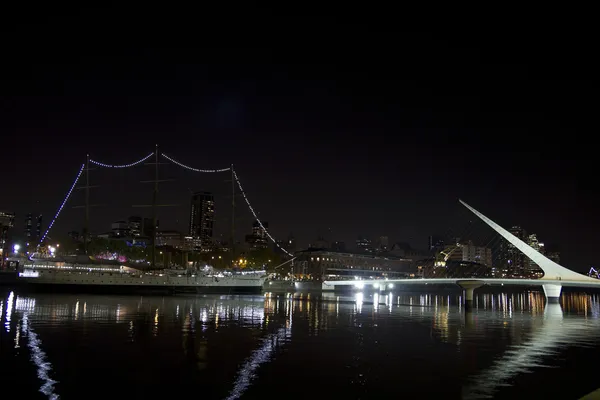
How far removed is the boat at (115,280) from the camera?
3846 inches

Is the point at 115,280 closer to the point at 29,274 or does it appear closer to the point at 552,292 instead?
the point at 29,274

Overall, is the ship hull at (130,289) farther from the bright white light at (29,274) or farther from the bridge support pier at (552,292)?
the bridge support pier at (552,292)

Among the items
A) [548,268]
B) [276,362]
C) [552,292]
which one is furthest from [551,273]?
[276,362]

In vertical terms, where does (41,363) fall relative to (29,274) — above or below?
below

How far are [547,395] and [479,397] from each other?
275 centimetres

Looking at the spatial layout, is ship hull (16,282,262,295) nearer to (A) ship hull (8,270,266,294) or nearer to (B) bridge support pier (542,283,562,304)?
(A) ship hull (8,270,266,294)

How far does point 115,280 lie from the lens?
103m

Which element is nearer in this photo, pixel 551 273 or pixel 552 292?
pixel 551 273

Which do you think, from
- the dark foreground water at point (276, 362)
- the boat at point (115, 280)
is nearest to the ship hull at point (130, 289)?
the boat at point (115, 280)

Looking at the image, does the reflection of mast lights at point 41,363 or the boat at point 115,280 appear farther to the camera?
the boat at point 115,280

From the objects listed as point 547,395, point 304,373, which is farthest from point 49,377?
point 547,395

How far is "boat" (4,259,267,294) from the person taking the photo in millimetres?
97688

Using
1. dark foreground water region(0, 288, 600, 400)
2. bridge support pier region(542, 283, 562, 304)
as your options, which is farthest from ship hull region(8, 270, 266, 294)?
dark foreground water region(0, 288, 600, 400)

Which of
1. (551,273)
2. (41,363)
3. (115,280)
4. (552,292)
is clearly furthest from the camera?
(552,292)
